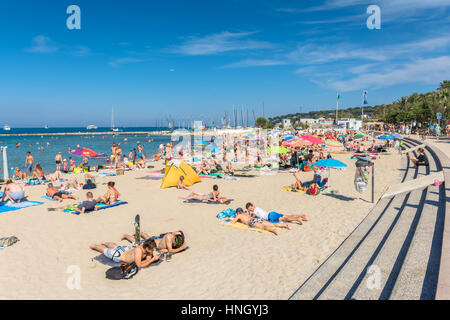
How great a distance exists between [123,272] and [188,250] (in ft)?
4.66

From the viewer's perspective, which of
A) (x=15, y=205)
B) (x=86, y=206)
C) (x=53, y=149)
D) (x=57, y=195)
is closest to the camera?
(x=86, y=206)

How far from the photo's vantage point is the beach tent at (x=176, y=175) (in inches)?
453

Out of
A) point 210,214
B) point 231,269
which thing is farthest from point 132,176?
point 231,269

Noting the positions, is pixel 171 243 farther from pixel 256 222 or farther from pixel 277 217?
pixel 277 217

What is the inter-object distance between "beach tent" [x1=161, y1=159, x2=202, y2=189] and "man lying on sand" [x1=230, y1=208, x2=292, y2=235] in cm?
504

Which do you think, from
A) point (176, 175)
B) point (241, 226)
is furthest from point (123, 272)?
point (176, 175)

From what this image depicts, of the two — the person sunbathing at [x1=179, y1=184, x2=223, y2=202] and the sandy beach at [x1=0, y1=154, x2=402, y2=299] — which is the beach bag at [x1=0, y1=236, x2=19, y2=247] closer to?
the sandy beach at [x1=0, y1=154, x2=402, y2=299]

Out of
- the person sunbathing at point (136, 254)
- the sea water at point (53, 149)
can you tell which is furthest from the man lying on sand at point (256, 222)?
the sea water at point (53, 149)

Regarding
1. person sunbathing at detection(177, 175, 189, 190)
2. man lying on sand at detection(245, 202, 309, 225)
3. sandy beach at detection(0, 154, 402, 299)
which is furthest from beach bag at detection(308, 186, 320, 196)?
person sunbathing at detection(177, 175, 189, 190)

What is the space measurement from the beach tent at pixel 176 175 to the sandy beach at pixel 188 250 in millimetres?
1306

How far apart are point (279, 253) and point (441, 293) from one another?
2.59 meters

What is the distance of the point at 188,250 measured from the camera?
5.60 m

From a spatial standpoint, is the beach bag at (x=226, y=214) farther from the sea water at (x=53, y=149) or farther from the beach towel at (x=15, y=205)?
the sea water at (x=53, y=149)

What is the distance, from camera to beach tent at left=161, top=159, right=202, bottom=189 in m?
11.5
